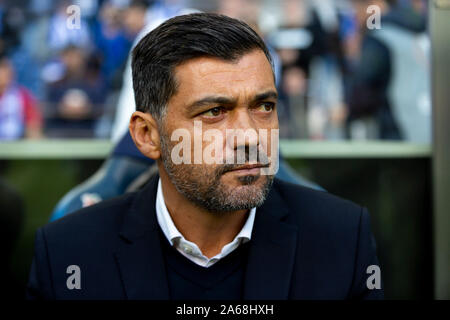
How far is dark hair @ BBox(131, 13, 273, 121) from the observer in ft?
5.53

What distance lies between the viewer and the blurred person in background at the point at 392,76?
3.21 metres

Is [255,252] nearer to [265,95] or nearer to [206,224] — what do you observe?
[206,224]

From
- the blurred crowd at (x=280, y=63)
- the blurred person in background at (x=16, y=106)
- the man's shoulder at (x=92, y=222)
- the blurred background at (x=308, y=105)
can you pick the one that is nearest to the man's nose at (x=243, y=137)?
the man's shoulder at (x=92, y=222)

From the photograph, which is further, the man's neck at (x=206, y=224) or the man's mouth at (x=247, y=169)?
the man's neck at (x=206, y=224)

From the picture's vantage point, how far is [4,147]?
306cm

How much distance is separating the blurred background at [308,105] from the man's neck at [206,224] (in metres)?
1.07

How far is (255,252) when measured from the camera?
177cm

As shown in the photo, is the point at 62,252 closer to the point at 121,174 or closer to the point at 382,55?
the point at 121,174

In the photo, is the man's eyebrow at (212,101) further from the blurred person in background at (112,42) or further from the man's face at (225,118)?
the blurred person in background at (112,42)

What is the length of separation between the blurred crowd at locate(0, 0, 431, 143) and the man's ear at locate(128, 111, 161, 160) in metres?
1.36

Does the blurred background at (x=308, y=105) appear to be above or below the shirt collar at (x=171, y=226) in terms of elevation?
above
